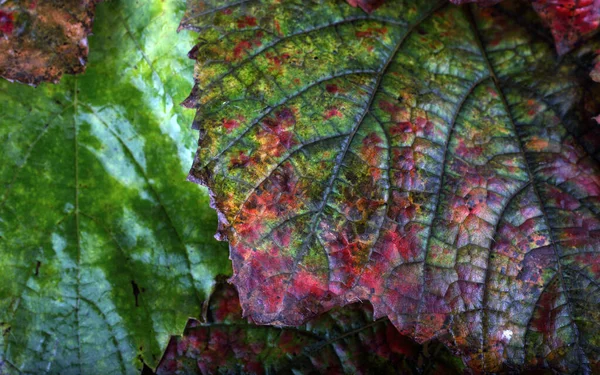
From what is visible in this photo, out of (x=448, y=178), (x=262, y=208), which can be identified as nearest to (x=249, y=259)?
(x=262, y=208)

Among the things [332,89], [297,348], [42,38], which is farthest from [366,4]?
[297,348]

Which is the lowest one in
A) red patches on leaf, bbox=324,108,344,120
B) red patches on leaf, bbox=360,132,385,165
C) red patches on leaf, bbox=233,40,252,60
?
red patches on leaf, bbox=360,132,385,165

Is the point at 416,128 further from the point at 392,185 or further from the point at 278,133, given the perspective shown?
the point at 278,133

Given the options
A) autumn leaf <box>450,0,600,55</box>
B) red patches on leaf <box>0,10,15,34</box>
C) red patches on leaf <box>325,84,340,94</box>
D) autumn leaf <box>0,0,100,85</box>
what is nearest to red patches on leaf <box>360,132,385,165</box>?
red patches on leaf <box>325,84,340,94</box>

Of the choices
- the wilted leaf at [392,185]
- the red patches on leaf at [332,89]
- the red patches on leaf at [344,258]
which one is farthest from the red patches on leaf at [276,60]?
the red patches on leaf at [344,258]

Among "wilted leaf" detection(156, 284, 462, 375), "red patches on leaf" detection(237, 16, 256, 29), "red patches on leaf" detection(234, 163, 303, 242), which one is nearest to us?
"red patches on leaf" detection(234, 163, 303, 242)

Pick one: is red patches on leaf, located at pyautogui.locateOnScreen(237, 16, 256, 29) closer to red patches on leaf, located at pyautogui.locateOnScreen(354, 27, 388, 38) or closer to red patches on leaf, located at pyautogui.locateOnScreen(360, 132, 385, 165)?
red patches on leaf, located at pyautogui.locateOnScreen(354, 27, 388, 38)
